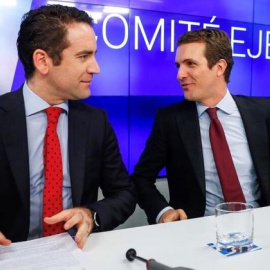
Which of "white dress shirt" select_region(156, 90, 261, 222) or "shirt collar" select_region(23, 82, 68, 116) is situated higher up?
"shirt collar" select_region(23, 82, 68, 116)

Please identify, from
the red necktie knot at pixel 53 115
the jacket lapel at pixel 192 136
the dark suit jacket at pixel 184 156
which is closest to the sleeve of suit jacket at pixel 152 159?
the dark suit jacket at pixel 184 156

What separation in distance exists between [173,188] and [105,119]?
0.61m

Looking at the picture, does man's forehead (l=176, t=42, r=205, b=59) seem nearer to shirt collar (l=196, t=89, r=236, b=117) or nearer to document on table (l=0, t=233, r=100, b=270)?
shirt collar (l=196, t=89, r=236, b=117)

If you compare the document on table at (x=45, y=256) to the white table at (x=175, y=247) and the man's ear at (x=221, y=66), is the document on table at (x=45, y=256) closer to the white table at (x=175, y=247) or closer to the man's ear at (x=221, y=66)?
the white table at (x=175, y=247)

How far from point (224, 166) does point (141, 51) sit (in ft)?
3.66

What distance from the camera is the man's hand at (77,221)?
1076 millimetres

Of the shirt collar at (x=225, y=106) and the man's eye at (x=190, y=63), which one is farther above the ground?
the man's eye at (x=190, y=63)

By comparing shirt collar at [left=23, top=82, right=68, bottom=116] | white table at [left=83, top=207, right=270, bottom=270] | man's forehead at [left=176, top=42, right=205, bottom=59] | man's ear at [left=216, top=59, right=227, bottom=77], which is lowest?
white table at [left=83, top=207, right=270, bottom=270]

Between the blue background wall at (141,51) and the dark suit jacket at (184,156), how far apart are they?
0.55 metres

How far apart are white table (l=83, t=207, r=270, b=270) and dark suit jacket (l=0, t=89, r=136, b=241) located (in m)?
0.20

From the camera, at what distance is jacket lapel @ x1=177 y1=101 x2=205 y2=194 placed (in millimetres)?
1830

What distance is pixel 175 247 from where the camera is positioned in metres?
1.09

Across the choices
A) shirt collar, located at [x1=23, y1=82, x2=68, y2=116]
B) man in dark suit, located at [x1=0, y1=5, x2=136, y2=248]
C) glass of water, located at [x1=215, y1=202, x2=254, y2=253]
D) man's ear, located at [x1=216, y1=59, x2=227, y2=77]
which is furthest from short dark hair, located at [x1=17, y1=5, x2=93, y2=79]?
glass of water, located at [x1=215, y1=202, x2=254, y2=253]

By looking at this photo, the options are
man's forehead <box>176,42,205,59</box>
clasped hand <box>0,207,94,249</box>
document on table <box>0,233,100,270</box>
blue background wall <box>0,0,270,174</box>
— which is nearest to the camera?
document on table <box>0,233,100,270</box>
